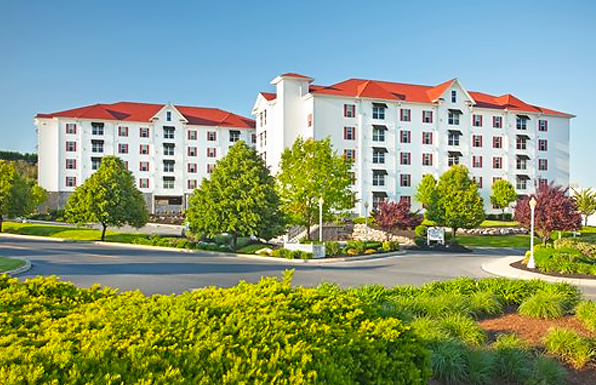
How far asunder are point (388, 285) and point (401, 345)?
42.8 ft

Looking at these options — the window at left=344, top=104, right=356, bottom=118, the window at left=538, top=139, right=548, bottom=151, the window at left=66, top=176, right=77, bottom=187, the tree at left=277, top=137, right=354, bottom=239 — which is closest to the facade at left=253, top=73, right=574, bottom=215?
the window at left=538, top=139, right=548, bottom=151

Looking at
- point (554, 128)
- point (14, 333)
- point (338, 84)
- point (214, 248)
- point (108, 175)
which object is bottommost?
point (214, 248)

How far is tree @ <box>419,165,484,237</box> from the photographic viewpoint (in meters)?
43.7

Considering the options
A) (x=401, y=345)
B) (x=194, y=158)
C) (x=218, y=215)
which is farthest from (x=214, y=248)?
(x=194, y=158)

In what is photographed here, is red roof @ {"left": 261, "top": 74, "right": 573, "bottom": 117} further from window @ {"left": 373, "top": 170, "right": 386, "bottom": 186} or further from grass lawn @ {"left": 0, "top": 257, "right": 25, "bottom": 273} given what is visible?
grass lawn @ {"left": 0, "top": 257, "right": 25, "bottom": 273}

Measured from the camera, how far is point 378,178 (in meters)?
57.8

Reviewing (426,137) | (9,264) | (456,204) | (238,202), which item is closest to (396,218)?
(456,204)

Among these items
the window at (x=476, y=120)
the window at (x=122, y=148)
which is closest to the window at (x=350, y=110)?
the window at (x=476, y=120)

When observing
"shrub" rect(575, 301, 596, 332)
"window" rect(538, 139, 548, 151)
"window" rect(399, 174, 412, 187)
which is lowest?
"shrub" rect(575, 301, 596, 332)

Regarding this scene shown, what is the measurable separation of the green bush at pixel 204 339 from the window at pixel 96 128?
232ft

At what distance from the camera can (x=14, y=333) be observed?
166 inches

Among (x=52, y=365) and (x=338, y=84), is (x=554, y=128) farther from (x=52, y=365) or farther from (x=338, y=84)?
(x=52, y=365)

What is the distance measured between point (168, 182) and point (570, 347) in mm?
71437

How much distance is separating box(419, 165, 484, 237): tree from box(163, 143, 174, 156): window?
142 feet
